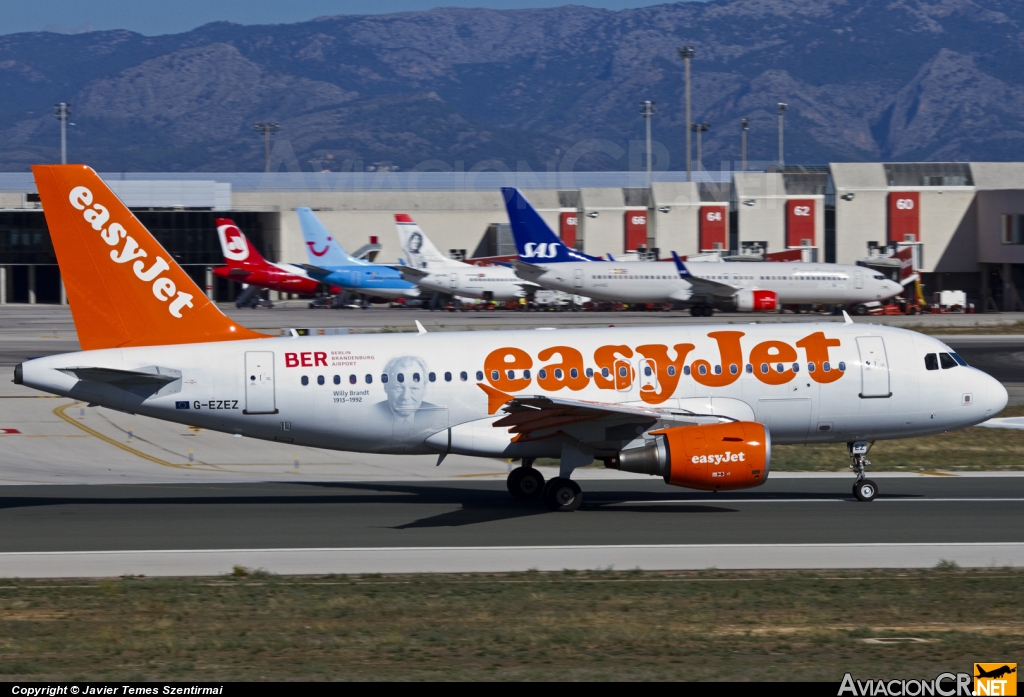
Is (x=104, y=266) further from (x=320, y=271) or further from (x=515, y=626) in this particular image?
(x=320, y=271)

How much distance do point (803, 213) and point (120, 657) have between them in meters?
90.4

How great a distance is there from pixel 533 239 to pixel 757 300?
15.8 meters

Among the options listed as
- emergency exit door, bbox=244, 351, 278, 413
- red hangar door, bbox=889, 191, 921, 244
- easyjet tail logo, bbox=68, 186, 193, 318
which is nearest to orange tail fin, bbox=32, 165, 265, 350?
easyjet tail logo, bbox=68, 186, 193, 318

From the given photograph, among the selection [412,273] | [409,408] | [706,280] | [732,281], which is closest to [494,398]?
[409,408]

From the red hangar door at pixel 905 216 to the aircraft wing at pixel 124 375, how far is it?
77974 millimetres

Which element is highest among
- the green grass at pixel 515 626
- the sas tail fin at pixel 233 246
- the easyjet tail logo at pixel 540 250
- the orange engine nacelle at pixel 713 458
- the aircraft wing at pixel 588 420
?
the sas tail fin at pixel 233 246

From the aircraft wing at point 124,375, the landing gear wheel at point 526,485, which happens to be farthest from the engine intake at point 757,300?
the aircraft wing at point 124,375

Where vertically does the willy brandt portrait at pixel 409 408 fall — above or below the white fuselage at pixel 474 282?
below

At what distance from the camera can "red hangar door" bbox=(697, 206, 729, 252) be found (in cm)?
10438

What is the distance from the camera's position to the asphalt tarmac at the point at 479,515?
22250 mm

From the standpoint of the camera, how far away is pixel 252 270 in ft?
314

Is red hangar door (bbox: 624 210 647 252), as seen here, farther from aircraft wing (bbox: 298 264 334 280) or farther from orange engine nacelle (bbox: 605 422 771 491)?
orange engine nacelle (bbox: 605 422 771 491)

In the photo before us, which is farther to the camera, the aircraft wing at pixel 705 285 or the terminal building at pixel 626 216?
the terminal building at pixel 626 216

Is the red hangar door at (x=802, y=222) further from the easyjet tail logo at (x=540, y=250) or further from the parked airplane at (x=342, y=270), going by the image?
the parked airplane at (x=342, y=270)
